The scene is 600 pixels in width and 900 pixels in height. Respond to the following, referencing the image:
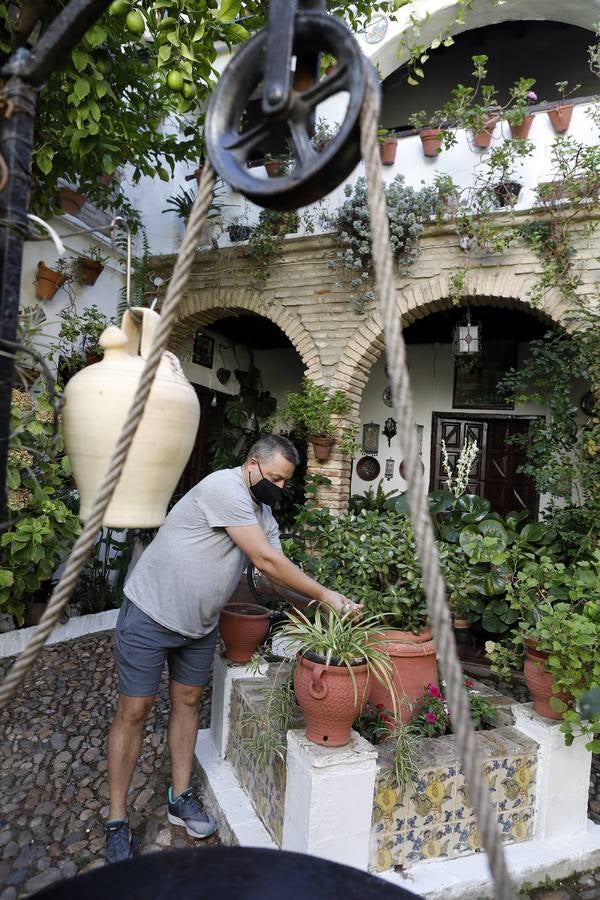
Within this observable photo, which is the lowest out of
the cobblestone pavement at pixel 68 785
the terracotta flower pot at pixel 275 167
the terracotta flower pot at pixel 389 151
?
the cobblestone pavement at pixel 68 785

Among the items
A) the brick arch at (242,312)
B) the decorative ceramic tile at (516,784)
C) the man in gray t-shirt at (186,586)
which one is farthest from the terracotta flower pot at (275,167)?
the decorative ceramic tile at (516,784)

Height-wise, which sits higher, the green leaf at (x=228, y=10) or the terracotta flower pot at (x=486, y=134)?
the terracotta flower pot at (x=486, y=134)

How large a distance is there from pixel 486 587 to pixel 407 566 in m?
1.20

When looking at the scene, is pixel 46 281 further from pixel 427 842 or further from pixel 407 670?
pixel 427 842

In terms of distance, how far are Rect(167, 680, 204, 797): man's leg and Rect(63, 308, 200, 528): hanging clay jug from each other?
65.3 inches

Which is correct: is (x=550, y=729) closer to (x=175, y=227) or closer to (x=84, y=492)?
(x=84, y=492)

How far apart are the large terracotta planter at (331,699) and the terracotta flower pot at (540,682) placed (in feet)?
3.02

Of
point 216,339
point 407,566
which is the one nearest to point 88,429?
point 407,566

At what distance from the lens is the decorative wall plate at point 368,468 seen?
7973 mm

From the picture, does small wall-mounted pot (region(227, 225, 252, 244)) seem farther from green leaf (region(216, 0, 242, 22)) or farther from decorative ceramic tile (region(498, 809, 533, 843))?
decorative ceramic tile (region(498, 809, 533, 843))

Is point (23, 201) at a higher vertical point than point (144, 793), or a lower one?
higher

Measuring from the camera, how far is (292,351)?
29.7ft

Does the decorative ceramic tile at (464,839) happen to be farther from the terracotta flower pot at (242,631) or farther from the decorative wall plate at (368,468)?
the decorative wall plate at (368,468)

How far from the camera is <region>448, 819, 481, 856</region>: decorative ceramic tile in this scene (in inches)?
90.3
